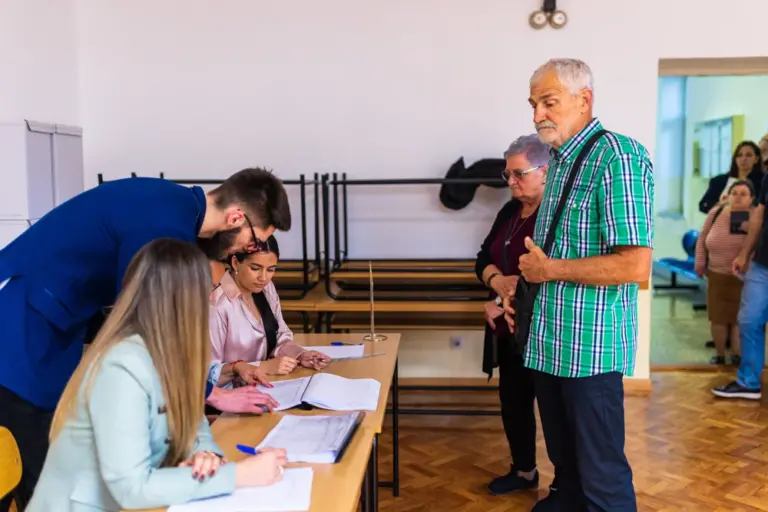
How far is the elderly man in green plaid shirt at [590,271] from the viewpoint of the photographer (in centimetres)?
193

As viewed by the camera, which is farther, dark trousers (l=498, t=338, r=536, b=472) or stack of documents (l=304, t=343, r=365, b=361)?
dark trousers (l=498, t=338, r=536, b=472)

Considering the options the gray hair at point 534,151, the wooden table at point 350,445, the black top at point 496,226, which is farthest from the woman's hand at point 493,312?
the gray hair at point 534,151

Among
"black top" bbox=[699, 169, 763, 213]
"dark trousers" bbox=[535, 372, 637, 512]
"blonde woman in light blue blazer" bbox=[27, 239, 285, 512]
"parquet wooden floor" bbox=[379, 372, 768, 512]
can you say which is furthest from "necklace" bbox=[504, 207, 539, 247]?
"black top" bbox=[699, 169, 763, 213]

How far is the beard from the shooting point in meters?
1.89

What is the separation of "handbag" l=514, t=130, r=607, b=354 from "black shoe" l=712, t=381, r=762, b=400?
2625 millimetres

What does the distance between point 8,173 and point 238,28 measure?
5.28 ft

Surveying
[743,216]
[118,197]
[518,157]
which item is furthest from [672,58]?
[118,197]

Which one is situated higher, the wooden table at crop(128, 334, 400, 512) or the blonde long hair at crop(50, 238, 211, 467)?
the blonde long hair at crop(50, 238, 211, 467)

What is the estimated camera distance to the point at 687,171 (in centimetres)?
717

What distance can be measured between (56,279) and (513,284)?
1.62 metres

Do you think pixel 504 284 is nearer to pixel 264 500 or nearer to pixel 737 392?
pixel 264 500

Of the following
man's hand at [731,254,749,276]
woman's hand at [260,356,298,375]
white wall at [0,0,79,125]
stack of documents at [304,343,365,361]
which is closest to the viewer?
woman's hand at [260,356,298,375]

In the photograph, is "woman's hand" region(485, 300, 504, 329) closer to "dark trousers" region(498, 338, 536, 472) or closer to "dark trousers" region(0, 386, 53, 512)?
"dark trousers" region(498, 338, 536, 472)

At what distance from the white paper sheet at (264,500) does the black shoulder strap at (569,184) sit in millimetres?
1029
